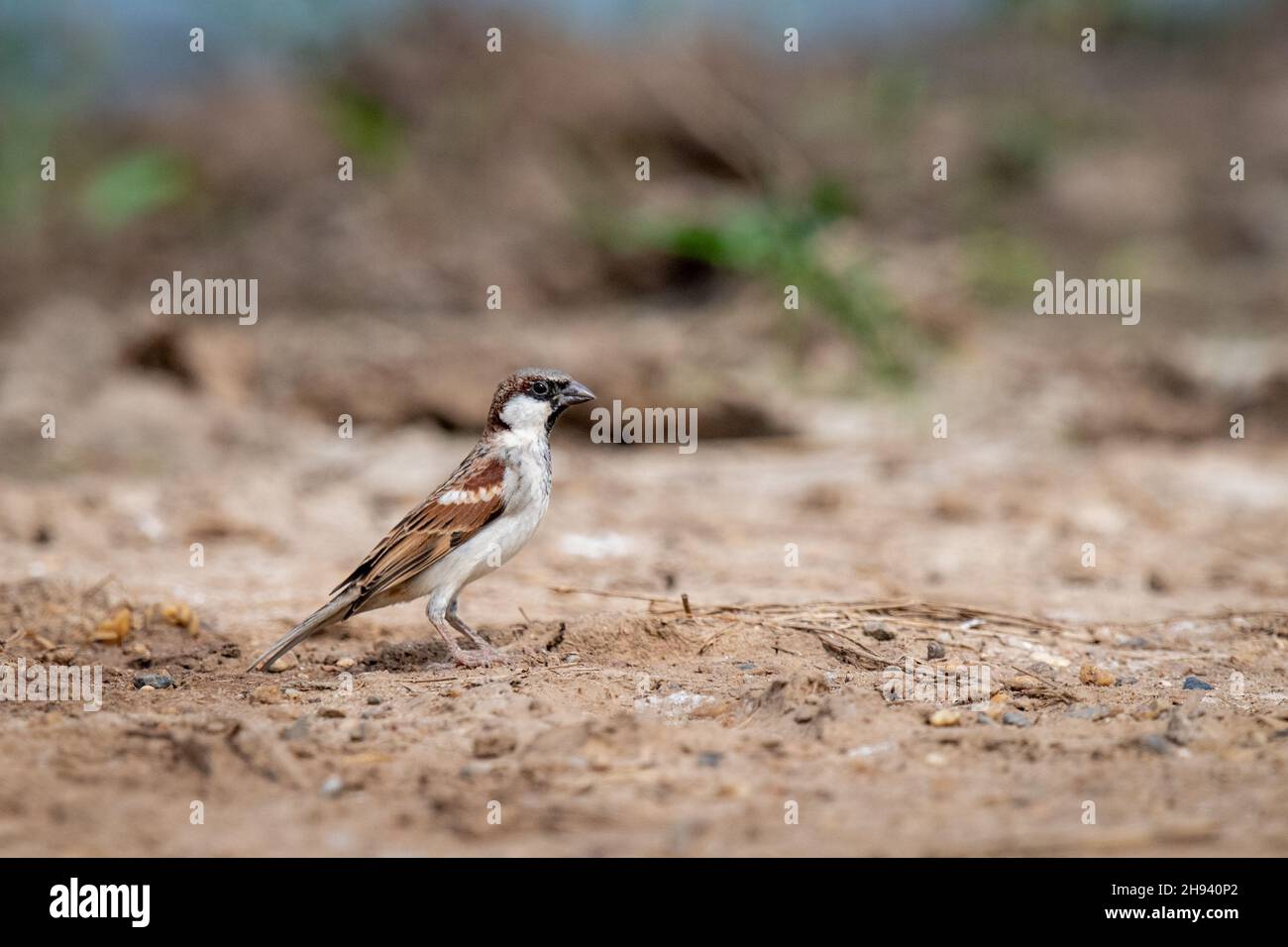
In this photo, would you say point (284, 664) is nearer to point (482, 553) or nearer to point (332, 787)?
point (482, 553)

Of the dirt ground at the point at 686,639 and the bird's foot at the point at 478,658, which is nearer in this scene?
the dirt ground at the point at 686,639

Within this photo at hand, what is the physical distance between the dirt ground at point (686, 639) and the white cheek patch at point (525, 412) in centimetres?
80

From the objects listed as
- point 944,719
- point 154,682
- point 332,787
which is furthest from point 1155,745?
point 154,682

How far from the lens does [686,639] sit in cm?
532

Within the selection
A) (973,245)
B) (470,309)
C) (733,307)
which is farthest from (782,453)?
(973,245)

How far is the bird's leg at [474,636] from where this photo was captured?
5246mm

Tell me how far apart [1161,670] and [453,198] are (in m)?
11.0

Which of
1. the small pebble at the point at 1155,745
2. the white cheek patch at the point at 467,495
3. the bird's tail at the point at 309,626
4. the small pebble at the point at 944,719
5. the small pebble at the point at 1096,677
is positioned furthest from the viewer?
the white cheek patch at the point at 467,495

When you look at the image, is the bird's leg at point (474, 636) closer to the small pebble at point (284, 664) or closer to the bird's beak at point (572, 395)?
the small pebble at point (284, 664)

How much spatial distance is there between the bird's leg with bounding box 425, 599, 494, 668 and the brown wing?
18cm

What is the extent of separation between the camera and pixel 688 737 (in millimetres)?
4113

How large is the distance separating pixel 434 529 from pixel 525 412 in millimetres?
742

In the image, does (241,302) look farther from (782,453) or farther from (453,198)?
(782,453)

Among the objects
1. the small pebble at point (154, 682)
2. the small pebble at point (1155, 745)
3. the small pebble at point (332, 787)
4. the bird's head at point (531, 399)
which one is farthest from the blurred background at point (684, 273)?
the small pebble at point (332, 787)
